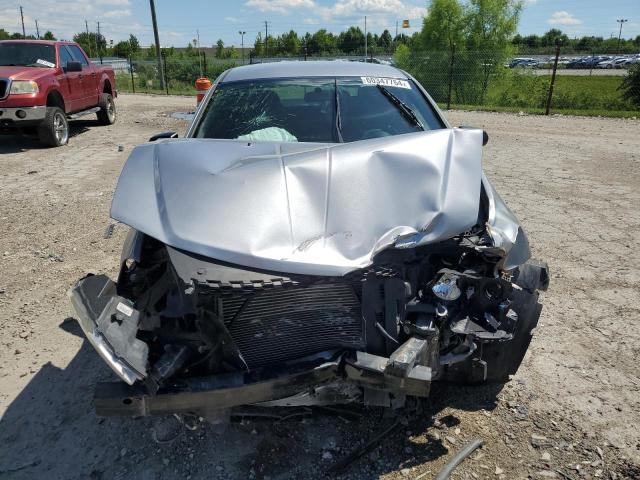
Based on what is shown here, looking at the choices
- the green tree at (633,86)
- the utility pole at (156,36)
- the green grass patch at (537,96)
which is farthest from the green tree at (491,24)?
the utility pole at (156,36)

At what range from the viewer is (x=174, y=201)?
233cm

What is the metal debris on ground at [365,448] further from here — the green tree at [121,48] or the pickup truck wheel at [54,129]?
the green tree at [121,48]

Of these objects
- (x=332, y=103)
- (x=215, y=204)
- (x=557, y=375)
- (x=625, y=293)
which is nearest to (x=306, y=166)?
(x=215, y=204)

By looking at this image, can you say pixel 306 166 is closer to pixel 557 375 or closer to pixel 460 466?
pixel 460 466

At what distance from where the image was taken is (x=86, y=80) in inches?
418

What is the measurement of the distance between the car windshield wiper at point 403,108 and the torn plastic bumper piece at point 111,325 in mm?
2377

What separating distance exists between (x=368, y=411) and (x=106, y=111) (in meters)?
11.5

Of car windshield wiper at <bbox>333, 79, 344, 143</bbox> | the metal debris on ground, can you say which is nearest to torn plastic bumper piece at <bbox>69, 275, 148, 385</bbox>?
the metal debris on ground

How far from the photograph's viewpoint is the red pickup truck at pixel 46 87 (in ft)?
27.7

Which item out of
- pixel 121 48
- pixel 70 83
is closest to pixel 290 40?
pixel 121 48

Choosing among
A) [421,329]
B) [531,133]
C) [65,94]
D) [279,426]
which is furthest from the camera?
[531,133]

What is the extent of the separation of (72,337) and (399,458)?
2.38 m

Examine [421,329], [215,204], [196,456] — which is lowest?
[196,456]

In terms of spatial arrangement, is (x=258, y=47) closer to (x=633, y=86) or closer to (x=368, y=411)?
(x=633, y=86)
